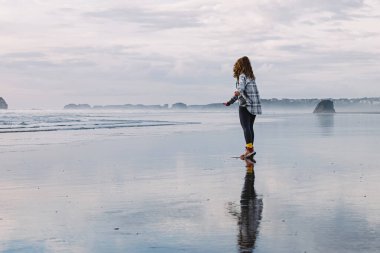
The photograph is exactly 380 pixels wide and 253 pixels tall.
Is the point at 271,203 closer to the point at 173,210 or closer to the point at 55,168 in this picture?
the point at 173,210

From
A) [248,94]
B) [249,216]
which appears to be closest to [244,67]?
[248,94]

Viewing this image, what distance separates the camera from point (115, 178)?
433 inches

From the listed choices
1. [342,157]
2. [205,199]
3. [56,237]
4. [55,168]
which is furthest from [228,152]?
[56,237]

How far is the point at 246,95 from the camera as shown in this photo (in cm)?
1427

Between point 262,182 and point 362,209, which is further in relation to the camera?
point 262,182

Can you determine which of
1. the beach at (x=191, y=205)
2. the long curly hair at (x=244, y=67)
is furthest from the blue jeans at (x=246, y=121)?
the long curly hair at (x=244, y=67)

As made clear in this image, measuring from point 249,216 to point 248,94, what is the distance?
749cm

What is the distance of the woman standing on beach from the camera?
14234 millimetres

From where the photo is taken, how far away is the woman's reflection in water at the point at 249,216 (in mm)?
5648

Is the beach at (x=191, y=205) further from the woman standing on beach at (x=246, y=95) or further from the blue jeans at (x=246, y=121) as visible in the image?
the woman standing on beach at (x=246, y=95)

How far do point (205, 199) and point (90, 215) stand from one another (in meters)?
1.85

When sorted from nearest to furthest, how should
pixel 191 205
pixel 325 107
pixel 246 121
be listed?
pixel 191 205
pixel 246 121
pixel 325 107

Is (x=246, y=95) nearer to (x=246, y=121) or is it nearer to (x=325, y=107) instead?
(x=246, y=121)

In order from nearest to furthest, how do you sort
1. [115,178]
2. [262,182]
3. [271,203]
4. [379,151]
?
1. [271,203]
2. [262,182]
3. [115,178]
4. [379,151]
